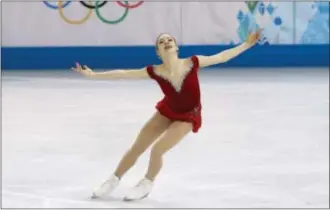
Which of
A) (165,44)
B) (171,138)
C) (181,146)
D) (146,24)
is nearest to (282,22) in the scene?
(146,24)

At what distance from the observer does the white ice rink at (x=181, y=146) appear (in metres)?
2.79

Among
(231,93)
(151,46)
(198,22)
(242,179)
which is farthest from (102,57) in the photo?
(242,179)

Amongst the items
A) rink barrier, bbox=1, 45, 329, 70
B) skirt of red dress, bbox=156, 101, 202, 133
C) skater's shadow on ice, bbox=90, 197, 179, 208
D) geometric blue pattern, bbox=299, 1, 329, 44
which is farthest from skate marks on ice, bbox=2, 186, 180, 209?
geometric blue pattern, bbox=299, 1, 329, 44

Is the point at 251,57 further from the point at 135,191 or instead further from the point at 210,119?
the point at 135,191

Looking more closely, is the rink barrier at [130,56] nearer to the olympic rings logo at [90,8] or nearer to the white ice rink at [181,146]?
the olympic rings logo at [90,8]

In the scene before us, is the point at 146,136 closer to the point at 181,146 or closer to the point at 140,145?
the point at 140,145

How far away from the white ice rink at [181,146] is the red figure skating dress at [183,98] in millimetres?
332

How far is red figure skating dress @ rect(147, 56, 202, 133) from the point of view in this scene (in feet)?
7.99

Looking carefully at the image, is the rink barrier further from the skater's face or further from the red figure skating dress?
the skater's face

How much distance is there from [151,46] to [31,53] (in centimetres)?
109

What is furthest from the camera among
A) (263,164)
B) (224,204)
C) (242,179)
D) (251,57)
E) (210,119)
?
(251,57)

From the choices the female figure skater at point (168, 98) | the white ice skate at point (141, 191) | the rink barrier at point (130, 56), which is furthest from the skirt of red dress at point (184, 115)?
the rink barrier at point (130, 56)

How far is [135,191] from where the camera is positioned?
8.89 ft

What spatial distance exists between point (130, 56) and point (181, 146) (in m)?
3.59
